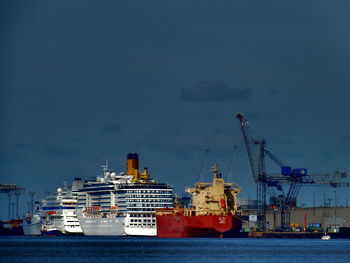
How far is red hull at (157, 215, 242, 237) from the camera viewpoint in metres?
183

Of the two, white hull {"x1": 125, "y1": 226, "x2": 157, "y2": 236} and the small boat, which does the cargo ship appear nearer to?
white hull {"x1": 125, "y1": 226, "x2": 157, "y2": 236}

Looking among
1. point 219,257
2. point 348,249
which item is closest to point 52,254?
point 219,257

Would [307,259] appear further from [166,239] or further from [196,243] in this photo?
[166,239]

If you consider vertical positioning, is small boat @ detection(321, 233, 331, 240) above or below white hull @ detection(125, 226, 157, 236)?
below

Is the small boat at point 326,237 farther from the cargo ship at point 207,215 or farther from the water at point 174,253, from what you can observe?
the water at point 174,253

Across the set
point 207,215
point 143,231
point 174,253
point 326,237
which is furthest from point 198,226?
point 174,253

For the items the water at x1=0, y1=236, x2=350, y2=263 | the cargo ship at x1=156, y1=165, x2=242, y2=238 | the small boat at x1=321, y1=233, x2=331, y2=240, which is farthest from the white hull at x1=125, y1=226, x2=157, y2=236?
the water at x1=0, y1=236, x2=350, y2=263

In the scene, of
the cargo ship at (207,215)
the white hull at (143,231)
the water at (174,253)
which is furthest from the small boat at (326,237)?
the water at (174,253)

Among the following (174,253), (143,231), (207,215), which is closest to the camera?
(174,253)

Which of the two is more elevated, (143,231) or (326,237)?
(143,231)

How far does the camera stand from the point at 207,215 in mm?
184500

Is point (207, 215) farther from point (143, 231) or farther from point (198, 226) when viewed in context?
point (143, 231)

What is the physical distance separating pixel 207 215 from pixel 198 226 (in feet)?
8.83

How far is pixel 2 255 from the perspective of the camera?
5217 inches
